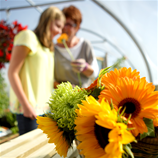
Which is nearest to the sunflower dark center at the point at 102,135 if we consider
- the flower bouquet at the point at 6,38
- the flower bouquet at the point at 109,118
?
the flower bouquet at the point at 109,118

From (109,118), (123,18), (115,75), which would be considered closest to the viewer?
(109,118)

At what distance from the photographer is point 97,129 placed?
0.31 metres

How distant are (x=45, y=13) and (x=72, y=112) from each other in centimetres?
91

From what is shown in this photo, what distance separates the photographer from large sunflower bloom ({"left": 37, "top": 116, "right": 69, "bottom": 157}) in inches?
14.8

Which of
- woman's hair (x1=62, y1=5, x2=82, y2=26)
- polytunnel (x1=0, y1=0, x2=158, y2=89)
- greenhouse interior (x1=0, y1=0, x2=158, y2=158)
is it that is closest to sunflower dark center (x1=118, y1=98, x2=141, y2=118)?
woman's hair (x1=62, y1=5, x2=82, y2=26)

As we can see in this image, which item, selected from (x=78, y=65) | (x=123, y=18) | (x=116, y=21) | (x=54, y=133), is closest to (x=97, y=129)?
(x=54, y=133)

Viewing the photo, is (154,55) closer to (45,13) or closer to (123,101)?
(45,13)

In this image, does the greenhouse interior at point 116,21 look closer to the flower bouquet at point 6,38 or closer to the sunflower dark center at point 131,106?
the flower bouquet at point 6,38

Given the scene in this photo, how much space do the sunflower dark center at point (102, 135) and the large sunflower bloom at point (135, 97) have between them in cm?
5

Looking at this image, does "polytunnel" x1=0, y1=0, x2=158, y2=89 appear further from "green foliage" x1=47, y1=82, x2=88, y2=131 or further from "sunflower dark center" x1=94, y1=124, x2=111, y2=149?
"sunflower dark center" x1=94, y1=124, x2=111, y2=149

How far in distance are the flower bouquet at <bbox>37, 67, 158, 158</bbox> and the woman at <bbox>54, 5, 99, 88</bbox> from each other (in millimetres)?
765

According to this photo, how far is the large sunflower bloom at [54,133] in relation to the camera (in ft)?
1.24

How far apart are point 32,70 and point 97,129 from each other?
80 centimetres

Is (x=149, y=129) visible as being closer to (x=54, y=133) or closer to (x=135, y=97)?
(x=135, y=97)
